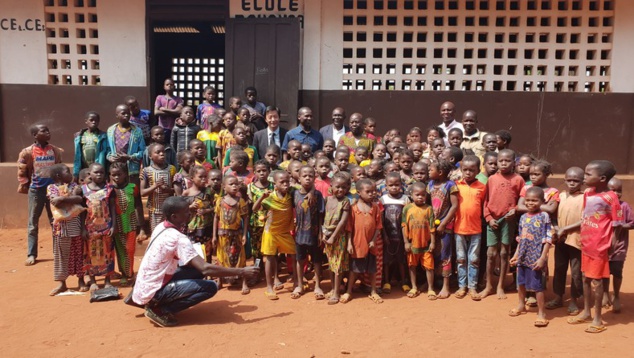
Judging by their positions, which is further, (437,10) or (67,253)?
(437,10)

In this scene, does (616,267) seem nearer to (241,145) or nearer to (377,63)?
(241,145)

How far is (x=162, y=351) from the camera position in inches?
143

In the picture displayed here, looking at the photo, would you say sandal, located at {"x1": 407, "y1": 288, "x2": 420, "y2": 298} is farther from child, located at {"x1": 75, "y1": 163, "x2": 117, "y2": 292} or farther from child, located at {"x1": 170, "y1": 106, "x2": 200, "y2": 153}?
child, located at {"x1": 170, "y1": 106, "x2": 200, "y2": 153}

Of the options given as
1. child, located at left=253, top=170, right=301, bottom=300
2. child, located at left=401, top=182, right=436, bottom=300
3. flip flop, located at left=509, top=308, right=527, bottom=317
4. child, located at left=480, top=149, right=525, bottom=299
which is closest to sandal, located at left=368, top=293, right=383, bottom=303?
child, located at left=401, top=182, right=436, bottom=300

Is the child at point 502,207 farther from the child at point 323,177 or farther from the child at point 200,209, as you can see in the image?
the child at point 200,209

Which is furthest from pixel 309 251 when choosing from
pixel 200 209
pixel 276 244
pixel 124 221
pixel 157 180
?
pixel 124 221

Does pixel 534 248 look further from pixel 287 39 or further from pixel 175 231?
pixel 287 39

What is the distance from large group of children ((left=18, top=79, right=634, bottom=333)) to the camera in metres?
4.23

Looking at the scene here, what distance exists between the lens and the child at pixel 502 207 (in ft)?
15.1

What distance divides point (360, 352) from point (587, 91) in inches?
256

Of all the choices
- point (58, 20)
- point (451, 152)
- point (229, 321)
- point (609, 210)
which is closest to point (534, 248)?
point (609, 210)

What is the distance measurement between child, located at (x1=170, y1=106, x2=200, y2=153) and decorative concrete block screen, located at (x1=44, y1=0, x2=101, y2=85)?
98.1 inches

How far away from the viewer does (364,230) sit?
4.58m

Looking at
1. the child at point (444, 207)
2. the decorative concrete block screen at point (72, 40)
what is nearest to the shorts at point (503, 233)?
the child at point (444, 207)
